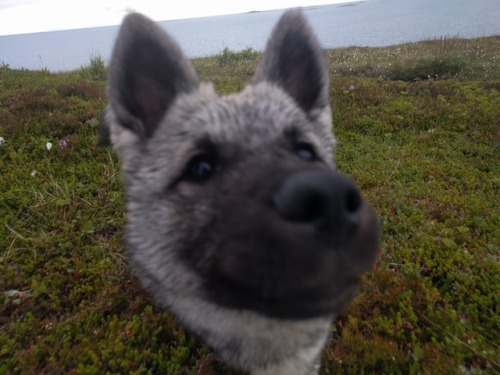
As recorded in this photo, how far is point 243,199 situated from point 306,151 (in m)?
1.15

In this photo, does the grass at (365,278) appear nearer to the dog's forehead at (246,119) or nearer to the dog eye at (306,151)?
the dog eye at (306,151)

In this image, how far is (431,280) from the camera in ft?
15.0

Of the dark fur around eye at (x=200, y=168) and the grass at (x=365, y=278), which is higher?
the dark fur around eye at (x=200, y=168)

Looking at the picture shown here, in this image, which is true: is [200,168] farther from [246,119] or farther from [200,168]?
[246,119]

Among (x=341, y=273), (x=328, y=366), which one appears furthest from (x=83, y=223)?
(x=341, y=273)

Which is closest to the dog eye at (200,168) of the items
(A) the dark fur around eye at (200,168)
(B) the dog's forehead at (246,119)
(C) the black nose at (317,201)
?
(A) the dark fur around eye at (200,168)

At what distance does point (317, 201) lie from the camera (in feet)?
5.57

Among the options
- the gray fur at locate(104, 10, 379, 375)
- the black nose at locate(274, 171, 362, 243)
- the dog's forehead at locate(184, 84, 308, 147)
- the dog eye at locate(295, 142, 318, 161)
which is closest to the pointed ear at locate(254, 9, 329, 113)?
the gray fur at locate(104, 10, 379, 375)

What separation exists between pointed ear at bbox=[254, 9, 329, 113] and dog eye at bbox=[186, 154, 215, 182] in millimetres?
1440

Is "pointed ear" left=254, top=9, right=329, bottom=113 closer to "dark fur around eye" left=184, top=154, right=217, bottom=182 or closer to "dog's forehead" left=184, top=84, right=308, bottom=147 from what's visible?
"dog's forehead" left=184, top=84, right=308, bottom=147

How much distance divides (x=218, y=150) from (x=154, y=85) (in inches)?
48.0

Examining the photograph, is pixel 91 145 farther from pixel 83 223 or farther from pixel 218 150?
pixel 218 150

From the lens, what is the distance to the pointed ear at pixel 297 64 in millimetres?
3336

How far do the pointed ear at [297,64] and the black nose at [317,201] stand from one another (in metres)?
1.97
